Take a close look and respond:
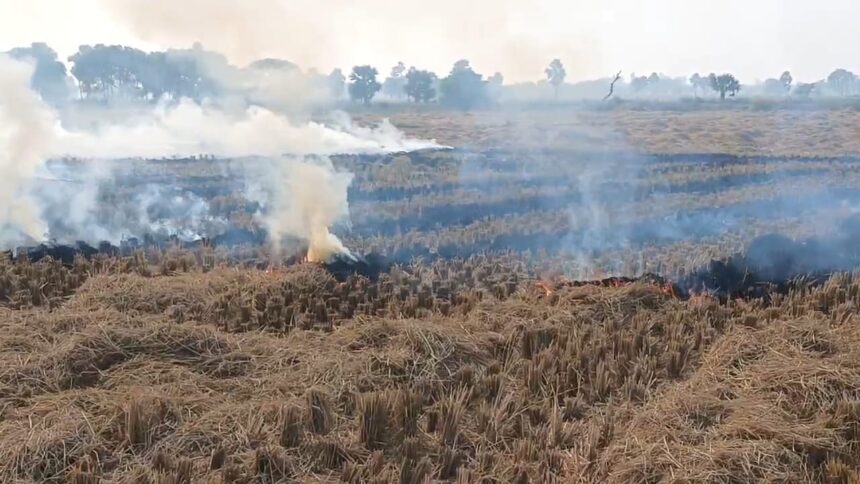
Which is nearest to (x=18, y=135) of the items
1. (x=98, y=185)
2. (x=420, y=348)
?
(x=98, y=185)

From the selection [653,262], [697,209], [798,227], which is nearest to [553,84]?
[697,209]

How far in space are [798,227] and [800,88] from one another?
44962mm

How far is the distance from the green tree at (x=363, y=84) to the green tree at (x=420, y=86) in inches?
168

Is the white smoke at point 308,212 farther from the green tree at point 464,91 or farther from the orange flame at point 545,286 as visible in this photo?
the green tree at point 464,91

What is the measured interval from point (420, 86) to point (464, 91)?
5405 millimetres

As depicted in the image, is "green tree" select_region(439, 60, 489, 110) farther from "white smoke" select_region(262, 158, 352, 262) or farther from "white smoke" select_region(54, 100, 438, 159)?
"white smoke" select_region(262, 158, 352, 262)

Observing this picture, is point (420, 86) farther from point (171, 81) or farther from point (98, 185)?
point (98, 185)

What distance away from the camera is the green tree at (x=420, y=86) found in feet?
155

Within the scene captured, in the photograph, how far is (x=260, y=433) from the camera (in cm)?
499

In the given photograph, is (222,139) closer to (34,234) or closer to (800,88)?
(34,234)

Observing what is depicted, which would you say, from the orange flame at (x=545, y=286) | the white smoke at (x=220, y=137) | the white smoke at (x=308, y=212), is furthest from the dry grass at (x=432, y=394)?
the white smoke at (x=220, y=137)

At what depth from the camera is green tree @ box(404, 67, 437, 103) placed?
1858 inches

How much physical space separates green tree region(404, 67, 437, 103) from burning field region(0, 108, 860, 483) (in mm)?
33946

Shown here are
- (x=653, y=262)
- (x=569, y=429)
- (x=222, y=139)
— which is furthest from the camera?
(x=222, y=139)
